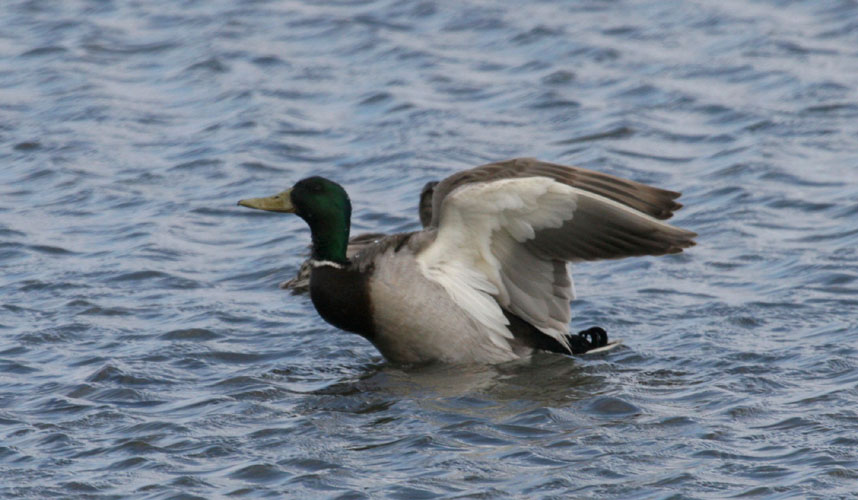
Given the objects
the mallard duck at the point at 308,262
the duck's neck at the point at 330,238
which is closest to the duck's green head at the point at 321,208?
the duck's neck at the point at 330,238

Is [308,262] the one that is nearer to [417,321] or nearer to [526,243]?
[417,321]

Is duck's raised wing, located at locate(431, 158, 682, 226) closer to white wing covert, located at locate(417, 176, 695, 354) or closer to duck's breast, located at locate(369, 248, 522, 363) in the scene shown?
white wing covert, located at locate(417, 176, 695, 354)

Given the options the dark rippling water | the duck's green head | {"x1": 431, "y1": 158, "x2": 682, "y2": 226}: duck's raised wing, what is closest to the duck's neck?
the duck's green head

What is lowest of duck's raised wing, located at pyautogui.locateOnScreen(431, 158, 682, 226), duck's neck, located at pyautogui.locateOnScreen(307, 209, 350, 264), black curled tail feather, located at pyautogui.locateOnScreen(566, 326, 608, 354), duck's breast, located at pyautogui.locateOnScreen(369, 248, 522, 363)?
black curled tail feather, located at pyautogui.locateOnScreen(566, 326, 608, 354)

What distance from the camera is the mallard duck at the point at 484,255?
7578 millimetres

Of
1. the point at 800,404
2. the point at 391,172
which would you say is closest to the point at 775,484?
the point at 800,404

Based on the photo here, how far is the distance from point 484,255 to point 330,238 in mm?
853

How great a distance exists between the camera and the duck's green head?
8.21 metres

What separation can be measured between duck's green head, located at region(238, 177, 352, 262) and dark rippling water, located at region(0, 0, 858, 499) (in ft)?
2.13

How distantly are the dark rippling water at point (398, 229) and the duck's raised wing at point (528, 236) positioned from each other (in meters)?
0.36

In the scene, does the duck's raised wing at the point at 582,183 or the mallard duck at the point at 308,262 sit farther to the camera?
the mallard duck at the point at 308,262

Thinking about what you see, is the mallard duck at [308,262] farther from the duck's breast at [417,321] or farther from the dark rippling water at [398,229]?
the duck's breast at [417,321]

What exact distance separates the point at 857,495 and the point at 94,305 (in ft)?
15.8

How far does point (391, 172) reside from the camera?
11344 mm
